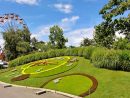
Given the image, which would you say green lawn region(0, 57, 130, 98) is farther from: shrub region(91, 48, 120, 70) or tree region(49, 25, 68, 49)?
tree region(49, 25, 68, 49)

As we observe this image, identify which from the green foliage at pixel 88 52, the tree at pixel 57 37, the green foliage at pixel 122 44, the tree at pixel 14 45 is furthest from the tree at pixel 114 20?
the tree at pixel 14 45

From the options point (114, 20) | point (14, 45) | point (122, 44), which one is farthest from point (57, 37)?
point (114, 20)

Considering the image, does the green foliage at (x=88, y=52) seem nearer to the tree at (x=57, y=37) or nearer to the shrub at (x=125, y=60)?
the shrub at (x=125, y=60)

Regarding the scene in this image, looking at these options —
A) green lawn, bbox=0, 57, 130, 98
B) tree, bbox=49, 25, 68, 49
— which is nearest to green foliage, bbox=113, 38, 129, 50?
green lawn, bbox=0, 57, 130, 98

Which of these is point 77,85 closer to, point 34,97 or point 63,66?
point 34,97

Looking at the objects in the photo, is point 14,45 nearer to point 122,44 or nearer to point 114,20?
point 122,44

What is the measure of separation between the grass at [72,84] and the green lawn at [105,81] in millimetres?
1126

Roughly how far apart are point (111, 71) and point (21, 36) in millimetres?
56961

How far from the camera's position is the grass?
22.9 metres

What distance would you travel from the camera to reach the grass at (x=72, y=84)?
22.9 meters

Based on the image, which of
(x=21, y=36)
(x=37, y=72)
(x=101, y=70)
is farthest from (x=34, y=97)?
(x=21, y=36)

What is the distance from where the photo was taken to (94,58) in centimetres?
2878

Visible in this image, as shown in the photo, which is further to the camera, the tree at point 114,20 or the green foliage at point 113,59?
the green foliage at point 113,59

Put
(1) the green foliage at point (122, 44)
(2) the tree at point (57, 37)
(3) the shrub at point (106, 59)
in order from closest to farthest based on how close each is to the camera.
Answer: (1) the green foliage at point (122, 44)
(3) the shrub at point (106, 59)
(2) the tree at point (57, 37)
